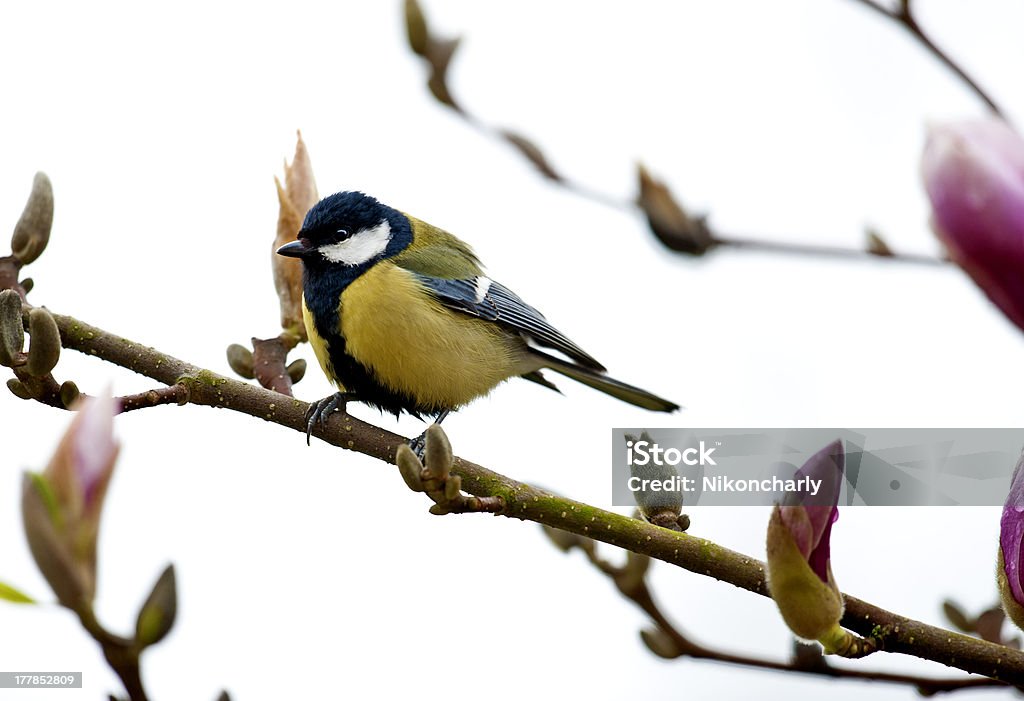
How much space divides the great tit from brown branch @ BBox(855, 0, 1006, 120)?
0.99 meters

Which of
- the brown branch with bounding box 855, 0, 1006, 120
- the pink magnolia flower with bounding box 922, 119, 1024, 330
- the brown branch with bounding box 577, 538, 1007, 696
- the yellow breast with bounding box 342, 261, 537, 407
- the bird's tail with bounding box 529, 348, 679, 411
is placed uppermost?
the brown branch with bounding box 855, 0, 1006, 120

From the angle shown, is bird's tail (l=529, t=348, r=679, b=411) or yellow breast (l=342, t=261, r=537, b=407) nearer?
yellow breast (l=342, t=261, r=537, b=407)

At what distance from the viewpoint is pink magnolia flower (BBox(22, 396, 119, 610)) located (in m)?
0.47

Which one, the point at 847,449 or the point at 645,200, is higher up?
the point at 645,200

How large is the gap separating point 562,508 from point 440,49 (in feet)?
1.21

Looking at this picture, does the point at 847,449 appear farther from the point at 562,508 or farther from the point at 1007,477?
the point at 562,508

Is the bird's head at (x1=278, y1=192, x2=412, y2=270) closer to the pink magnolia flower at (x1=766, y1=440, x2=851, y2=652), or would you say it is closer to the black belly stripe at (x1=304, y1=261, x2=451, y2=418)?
the black belly stripe at (x1=304, y1=261, x2=451, y2=418)

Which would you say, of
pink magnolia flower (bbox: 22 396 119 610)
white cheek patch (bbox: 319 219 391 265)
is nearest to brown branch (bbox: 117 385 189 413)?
pink magnolia flower (bbox: 22 396 119 610)

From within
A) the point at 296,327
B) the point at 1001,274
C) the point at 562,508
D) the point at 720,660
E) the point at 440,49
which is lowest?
the point at 720,660

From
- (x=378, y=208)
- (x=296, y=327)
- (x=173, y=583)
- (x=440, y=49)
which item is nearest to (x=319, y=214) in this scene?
(x=378, y=208)

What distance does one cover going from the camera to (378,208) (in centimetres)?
202

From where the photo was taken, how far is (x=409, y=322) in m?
1.78

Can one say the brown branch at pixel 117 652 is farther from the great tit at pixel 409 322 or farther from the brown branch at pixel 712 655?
the great tit at pixel 409 322

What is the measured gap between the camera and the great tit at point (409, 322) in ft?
5.74
